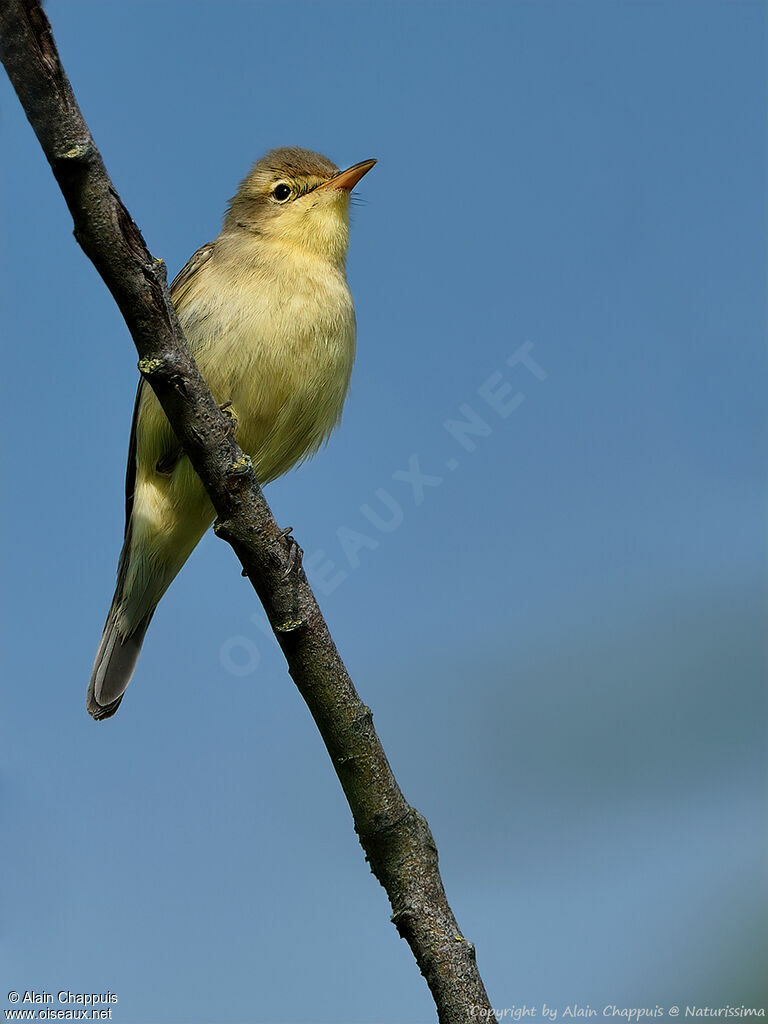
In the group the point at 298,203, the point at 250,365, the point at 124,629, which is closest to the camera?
the point at 250,365

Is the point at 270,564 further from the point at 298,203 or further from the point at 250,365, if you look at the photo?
the point at 298,203

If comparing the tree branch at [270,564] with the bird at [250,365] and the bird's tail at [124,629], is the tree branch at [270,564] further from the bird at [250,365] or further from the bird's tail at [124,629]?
the bird's tail at [124,629]

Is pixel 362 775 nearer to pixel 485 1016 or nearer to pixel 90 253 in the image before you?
pixel 485 1016

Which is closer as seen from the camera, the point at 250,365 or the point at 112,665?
the point at 250,365

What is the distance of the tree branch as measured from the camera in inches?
130

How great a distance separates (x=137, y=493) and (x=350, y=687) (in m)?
3.09

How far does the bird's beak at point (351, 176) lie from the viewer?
6809mm

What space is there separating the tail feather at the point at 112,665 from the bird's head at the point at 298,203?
275 cm

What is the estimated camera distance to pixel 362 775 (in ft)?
12.6

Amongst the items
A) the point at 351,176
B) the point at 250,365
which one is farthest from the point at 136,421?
the point at 351,176

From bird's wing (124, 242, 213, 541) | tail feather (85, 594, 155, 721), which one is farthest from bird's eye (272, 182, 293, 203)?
tail feather (85, 594, 155, 721)

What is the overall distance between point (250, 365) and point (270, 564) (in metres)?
2.32

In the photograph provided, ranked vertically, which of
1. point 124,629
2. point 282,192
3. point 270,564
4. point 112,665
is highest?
point 282,192

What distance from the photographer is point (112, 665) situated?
6.60 m
